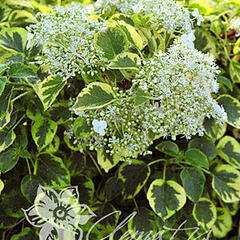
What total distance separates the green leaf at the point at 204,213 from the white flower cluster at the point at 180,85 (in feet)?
1.01

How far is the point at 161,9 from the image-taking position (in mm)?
665

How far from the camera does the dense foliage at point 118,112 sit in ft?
2.02

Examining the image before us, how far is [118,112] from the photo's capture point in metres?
0.62

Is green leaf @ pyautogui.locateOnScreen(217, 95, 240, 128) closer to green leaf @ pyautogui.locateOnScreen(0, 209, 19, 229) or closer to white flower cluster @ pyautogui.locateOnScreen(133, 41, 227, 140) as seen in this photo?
white flower cluster @ pyautogui.locateOnScreen(133, 41, 227, 140)

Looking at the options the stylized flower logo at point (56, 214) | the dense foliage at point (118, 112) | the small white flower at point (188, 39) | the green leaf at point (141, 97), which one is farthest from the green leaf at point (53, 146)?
the small white flower at point (188, 39)

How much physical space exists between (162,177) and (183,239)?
183 millimetres

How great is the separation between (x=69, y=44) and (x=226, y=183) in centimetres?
59

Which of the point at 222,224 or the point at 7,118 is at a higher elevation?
the point at 7,118

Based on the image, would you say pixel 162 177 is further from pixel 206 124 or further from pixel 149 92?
pixel 149 92

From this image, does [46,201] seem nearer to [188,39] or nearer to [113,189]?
[113,189]

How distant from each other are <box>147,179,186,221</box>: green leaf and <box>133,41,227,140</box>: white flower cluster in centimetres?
22

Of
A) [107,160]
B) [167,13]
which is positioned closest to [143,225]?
[107,160]

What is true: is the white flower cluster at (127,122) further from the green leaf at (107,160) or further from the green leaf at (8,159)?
the green leaf at (8,159)

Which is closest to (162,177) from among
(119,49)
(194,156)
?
(194,156)
